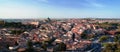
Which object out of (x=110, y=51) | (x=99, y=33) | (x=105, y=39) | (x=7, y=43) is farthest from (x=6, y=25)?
(x=110, y=51)

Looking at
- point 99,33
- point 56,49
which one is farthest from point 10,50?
point 99,33

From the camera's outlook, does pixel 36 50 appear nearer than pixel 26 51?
No

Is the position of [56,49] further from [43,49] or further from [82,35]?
[82,35]

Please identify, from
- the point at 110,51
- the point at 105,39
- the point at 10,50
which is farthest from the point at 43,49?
the point at 105,39

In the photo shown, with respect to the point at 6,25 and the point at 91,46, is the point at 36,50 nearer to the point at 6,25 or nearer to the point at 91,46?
the point at 91,46

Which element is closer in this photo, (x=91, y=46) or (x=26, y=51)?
(x=26, y=51)

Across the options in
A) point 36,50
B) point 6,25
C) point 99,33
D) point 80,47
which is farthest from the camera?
point 6,25

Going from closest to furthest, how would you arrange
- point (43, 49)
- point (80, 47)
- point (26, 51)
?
point (26, 51)
point (43, 49)
point (80, 47)

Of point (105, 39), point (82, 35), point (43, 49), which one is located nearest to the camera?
point (43, 49)

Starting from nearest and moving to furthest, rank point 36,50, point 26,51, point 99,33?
→ point 26,51
point 36,50
point 99,33
